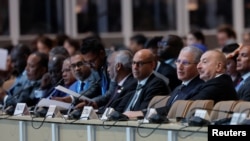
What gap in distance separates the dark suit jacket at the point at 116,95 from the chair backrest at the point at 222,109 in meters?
1.95

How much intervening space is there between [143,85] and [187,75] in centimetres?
59

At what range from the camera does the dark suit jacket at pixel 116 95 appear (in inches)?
417

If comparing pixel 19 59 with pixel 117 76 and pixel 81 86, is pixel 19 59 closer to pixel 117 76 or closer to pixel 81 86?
pixel 81 86

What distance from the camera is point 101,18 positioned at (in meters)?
20.9

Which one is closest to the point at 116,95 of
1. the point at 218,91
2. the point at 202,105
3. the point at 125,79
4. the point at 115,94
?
the point at 115,94

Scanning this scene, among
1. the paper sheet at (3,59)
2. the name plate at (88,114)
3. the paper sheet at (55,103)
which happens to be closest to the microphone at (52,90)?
the paper sheet at (55,103)

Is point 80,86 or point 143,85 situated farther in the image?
point 80,86

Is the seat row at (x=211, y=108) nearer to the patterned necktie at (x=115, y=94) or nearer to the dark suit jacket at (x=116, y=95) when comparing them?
the dark suit jacket at (x=116, y=95)

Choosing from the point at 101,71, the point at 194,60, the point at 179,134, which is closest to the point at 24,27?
the point at 101,71

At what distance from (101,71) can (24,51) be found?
2.88 meters

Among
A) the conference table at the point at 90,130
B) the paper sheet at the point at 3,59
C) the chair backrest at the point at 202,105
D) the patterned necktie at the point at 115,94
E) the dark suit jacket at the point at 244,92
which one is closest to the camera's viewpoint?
the conference table at the point at 90,130

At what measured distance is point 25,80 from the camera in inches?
513

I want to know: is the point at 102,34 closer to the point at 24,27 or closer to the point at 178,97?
the point at 24,27

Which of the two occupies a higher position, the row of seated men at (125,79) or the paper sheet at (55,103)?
the row of seated men at (125,79)
